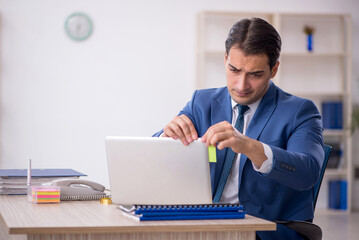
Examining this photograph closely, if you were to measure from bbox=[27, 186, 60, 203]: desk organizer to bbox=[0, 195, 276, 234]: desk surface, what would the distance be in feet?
0.50

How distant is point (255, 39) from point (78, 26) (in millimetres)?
4141

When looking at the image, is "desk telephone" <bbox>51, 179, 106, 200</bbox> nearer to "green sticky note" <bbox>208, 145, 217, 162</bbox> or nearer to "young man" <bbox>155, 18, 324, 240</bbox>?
"young man" <bbox>155, 18, 324, 240</bbox>

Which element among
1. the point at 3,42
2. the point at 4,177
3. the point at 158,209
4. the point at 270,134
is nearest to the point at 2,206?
the point at 4,177

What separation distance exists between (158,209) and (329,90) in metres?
5.44

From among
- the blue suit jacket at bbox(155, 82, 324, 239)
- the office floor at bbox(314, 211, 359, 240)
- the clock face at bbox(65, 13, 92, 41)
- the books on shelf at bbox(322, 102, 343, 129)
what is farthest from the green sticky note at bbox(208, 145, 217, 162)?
the books on shelf at bbox(322, 102, 343, 129)

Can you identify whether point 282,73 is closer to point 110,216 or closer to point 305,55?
point 305,55

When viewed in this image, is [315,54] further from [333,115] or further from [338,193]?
[338,193]

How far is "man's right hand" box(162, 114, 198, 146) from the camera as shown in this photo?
5.33 ft

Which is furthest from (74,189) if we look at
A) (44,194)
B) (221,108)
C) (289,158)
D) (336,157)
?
(336,157)

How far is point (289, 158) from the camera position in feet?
5.77

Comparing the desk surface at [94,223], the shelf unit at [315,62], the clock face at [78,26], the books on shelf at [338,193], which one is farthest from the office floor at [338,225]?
the desk surface at [94,223]

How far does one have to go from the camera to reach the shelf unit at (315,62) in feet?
20.6

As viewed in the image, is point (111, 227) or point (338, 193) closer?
point (111, 227)

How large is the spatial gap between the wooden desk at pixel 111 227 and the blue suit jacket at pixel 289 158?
1.05ft
